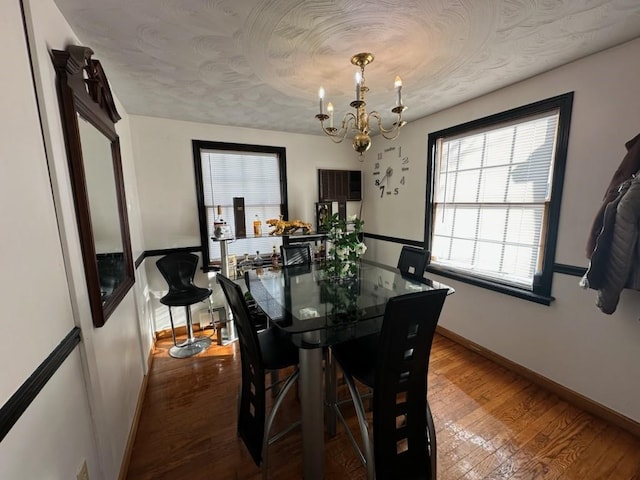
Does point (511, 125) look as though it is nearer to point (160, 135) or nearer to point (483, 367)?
point (483, 367)

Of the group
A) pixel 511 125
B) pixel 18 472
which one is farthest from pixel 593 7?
pixel 18 472

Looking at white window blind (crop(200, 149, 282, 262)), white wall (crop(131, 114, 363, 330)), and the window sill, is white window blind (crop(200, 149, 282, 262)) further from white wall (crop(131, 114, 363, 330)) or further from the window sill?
the window sill

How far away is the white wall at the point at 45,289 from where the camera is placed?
782mm

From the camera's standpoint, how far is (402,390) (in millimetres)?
1292

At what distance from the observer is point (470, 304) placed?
8.77 feet

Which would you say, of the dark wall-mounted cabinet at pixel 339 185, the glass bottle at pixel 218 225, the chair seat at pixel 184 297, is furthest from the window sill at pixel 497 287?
the chair seat at pixel 184 297

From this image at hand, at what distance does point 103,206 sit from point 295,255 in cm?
178

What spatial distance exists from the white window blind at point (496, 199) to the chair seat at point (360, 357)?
61.5 inches

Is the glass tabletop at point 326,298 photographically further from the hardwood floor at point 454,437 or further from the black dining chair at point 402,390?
the hardwood floor at point 454,437

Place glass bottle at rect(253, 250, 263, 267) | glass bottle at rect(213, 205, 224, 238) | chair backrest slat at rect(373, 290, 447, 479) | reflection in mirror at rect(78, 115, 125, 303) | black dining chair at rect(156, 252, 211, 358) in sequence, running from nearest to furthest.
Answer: chair backrest slat at rect(373, 290, 447, 479)
reflection in mirror at rect(78, 115, 125, 303)
black dining chair at rect(156, 252, 211, 358)
glass bottle at rect(213, 205, 224, 238)
glass bottle at rect(253, 250, 263, 267)

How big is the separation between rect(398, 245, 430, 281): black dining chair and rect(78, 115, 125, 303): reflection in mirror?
216 centimetres

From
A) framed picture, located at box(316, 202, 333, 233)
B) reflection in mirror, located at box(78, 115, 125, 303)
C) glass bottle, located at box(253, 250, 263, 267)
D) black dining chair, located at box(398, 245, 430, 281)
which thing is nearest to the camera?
reflection in mirror, located at box(78, 115, 125, 303)

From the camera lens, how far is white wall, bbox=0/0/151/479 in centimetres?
78

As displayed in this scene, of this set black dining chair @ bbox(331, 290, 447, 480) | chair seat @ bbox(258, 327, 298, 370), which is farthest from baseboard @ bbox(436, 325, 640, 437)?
chair seat @ bbox(258, 327, 298, 370)
